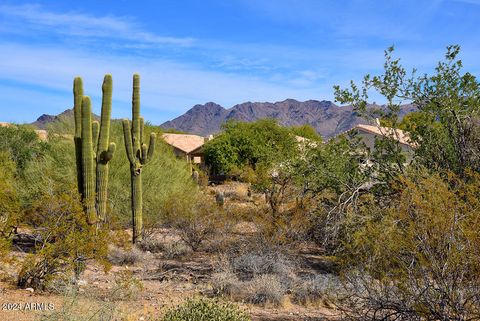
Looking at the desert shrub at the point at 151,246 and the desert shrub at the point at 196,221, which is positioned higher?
the desert shrub at the point at 196,221

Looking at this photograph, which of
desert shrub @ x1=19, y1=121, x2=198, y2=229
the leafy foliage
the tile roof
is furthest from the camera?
the tile roof

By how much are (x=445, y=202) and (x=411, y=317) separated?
142cm

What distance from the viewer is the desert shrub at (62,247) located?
938cm

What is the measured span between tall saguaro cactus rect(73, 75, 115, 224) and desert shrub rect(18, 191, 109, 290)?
6.67 ft

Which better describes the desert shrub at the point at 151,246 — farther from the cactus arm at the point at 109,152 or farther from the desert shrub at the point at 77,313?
the desert shrub at the point at 77,313

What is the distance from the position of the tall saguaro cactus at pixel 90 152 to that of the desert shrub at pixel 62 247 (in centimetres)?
203

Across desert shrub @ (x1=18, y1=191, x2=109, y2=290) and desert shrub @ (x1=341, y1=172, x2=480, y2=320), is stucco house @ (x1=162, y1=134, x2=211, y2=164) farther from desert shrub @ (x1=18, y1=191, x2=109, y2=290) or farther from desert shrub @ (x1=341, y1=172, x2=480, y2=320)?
desert shrub @ (x1=341, y1=172, x2=480, y2=320)

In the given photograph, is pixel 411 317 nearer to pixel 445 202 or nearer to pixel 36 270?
pixel 445 202

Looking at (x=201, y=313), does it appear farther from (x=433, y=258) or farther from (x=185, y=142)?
(x=185, y=142)

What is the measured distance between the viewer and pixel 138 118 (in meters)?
15.0

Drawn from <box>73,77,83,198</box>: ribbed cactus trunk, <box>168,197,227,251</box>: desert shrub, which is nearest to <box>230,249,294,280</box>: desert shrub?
<box>168,197,227,251</box>: desert shrub

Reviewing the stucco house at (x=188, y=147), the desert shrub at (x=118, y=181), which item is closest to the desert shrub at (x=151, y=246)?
the desert shrub at (x=118, y=181)

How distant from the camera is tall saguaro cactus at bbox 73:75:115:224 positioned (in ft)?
40.7

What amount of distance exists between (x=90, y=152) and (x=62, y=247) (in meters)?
3.48
